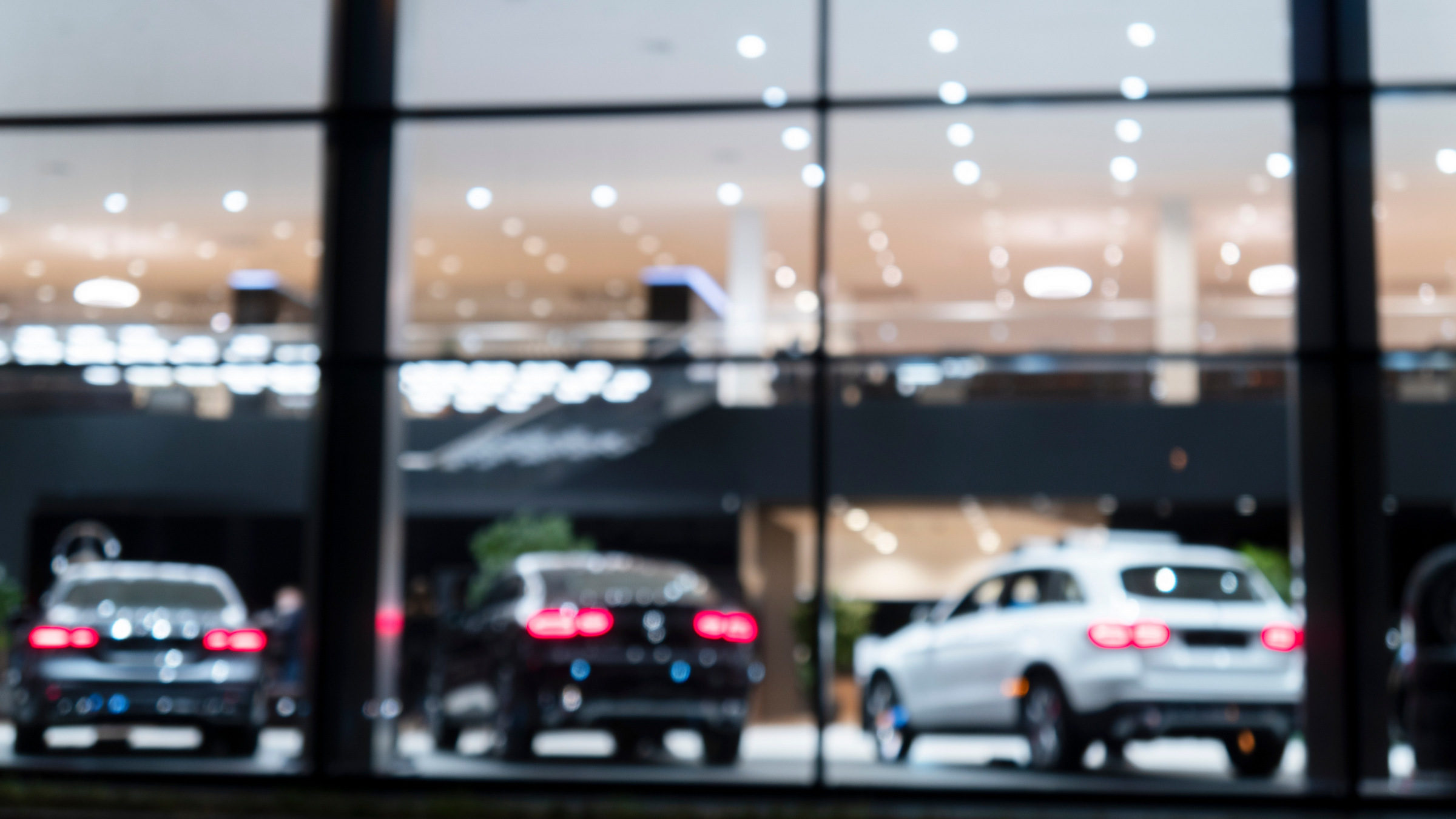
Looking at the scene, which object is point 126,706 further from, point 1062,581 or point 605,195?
point 605,195

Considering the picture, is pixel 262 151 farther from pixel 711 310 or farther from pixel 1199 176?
pixel 1199 176

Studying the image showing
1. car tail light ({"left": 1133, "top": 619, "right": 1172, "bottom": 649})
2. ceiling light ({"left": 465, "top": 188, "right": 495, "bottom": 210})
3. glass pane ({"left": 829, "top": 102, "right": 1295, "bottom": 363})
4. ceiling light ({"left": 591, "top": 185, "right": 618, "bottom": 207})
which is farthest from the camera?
ceiling light ({"left": 591, "top": 185, "right": 618, "bottom": 207})

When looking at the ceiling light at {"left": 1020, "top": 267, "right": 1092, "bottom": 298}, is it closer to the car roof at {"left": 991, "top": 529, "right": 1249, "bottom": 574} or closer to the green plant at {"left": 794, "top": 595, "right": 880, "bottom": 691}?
the car roof at {"left": 991, "top": 529, "right": 1249, "bottom": 574}

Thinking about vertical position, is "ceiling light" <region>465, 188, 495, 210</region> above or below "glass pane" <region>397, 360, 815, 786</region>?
above

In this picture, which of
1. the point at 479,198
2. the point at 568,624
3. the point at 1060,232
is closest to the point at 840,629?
the point at 568,624

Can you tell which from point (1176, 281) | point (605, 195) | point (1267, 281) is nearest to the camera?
point (1267, 281)

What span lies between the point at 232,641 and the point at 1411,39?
7738 mm

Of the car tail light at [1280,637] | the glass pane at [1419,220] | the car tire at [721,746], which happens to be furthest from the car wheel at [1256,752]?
the car tire at [721,746]

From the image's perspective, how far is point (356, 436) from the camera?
7664mm

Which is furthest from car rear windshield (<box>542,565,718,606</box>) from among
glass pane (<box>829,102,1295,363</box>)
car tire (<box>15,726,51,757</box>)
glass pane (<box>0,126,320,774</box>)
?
car tire (<box>15,726,51,757</box>)

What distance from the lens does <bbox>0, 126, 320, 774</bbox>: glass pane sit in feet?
26.5

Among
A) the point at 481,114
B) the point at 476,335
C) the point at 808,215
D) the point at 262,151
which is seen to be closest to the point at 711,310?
the point at 808,215

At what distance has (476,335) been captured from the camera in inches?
557

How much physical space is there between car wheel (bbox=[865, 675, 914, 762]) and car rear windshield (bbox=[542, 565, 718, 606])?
3.72 feet
